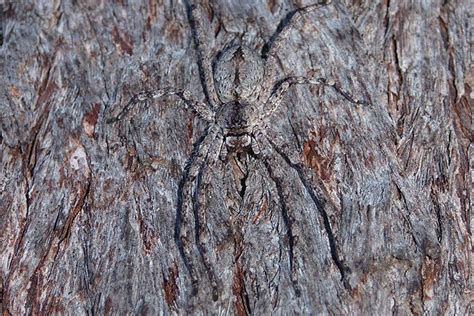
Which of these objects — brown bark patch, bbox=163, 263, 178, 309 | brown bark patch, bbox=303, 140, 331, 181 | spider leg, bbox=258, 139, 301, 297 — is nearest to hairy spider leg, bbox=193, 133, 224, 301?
brown bark patch, bbox=163, 263, 178, 309

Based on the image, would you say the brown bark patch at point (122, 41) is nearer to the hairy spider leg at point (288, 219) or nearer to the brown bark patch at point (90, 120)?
the brown bark patch at point (90, 120)

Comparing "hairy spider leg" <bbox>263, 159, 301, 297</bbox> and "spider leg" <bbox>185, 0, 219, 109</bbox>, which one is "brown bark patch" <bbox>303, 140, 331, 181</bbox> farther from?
"spider leg" <bbox>185, 0, 219, 109</bbox>

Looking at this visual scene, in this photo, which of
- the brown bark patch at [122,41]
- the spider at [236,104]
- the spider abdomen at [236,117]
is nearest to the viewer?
the spider at [236,104]

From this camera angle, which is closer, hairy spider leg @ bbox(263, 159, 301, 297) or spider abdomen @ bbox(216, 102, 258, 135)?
hairy spider leg @ bbox(263, 159, 301, 297)

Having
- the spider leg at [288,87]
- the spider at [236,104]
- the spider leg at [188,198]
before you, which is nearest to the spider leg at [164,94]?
the spider at [236,104]

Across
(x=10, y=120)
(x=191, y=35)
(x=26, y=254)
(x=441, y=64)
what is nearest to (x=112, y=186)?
(x=26, y=254)

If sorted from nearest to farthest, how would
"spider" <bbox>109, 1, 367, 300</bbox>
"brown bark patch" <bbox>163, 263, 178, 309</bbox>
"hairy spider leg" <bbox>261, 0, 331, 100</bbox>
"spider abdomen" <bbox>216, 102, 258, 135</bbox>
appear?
"brown bark patch" <bbox>163, 263, 178, 309</bbox>
"spider" <bbox>109, 1, 367, 300</bbox>
"spider abdomen" <bbox>216, 102, 258, 135</bbox>
"hairy spider leg" <bbox>261, 0, 331, 100</bbox>
